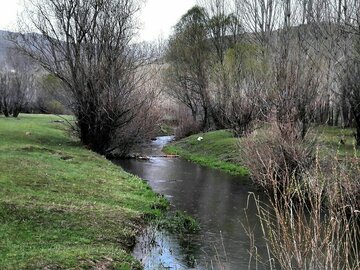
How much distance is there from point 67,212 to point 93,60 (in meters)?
16.8

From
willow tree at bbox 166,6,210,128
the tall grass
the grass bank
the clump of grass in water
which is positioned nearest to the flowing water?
the clump of grass in water

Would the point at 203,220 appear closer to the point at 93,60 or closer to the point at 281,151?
the point at 281,151

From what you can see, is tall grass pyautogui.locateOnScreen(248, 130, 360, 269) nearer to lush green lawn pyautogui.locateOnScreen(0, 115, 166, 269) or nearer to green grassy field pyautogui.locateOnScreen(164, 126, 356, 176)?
lush green lawn pyautogui.locateOnScreen(0, 115, 166, 269)

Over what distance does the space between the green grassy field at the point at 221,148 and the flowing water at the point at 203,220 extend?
1334mm

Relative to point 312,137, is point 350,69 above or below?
above

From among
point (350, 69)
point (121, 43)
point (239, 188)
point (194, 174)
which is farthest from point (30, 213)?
point (350, 69)

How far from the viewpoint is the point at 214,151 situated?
3000 centimetres

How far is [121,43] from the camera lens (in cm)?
2725

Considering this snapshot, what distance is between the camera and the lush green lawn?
338 inches

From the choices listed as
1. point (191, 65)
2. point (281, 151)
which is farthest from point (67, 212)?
point (191, 65)

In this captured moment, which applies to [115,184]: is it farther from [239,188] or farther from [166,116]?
[166,116]

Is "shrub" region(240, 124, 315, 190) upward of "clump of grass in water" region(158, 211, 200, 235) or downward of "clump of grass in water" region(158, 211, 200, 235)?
upward

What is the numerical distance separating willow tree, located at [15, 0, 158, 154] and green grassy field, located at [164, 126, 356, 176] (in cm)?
552

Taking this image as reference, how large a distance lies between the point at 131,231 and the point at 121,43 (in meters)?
18.1
